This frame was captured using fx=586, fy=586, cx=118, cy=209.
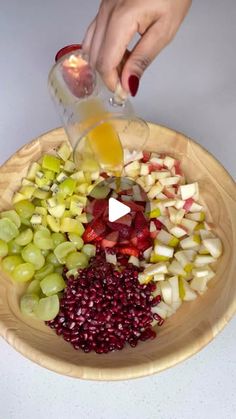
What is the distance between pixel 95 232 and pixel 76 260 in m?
0.10

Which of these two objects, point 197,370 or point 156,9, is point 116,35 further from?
point 197,370

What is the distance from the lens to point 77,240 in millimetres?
1428

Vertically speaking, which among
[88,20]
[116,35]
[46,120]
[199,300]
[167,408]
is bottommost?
[167,408]

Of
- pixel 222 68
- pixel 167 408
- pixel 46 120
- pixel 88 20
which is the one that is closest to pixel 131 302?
pixel 167 408

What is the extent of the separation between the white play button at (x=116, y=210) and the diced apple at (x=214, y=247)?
0.21m

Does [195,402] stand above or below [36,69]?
below

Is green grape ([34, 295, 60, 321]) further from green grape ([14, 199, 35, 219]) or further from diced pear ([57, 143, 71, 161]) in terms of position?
diced pear ([57, 143, 71, 161])

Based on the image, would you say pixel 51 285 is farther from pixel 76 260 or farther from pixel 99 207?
pixel 99 207

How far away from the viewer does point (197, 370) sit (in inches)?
51.6

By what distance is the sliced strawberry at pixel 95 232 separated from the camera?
4.74ft

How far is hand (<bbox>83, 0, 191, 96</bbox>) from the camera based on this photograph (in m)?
1.19

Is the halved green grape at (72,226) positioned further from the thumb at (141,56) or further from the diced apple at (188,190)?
the thumb at (141,56)

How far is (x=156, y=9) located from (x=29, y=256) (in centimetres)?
62

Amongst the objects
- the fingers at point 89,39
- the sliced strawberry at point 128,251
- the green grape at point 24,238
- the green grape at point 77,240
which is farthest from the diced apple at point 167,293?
the fingers at point 89,39
